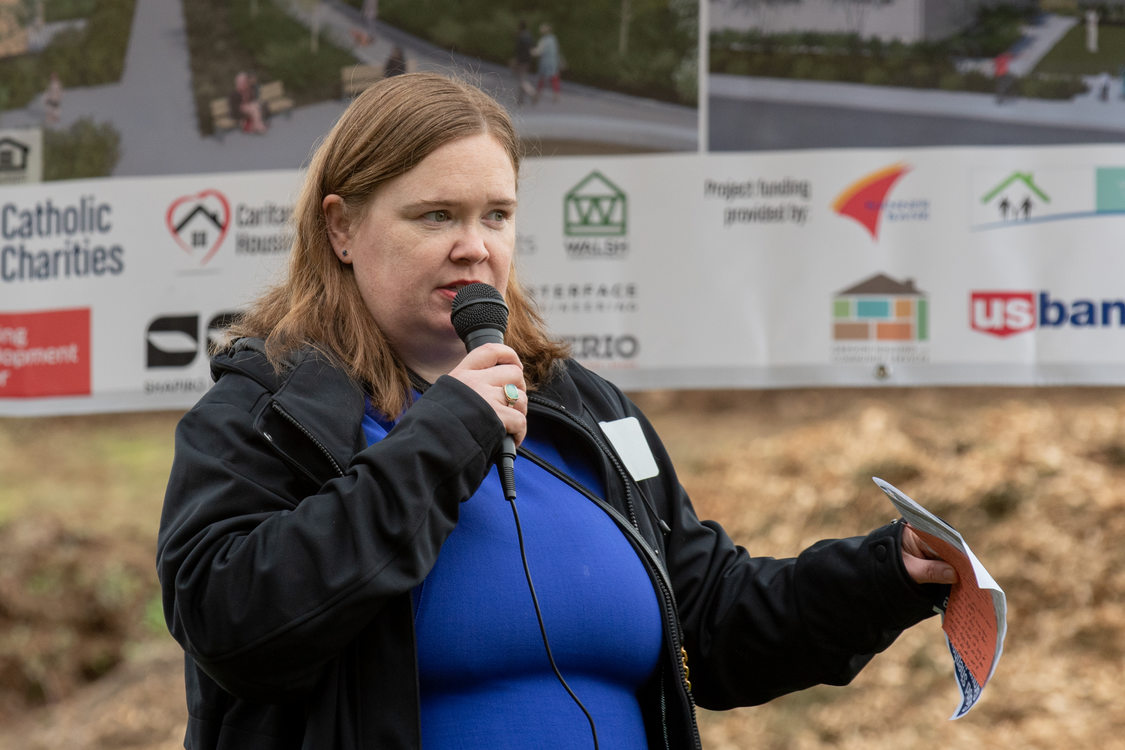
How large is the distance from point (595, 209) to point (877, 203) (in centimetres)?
84

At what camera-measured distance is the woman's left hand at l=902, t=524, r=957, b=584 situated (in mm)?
1708

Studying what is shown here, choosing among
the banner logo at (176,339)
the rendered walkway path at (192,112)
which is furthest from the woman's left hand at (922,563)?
the banner logo at (176,339)

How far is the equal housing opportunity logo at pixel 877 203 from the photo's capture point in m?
3.65

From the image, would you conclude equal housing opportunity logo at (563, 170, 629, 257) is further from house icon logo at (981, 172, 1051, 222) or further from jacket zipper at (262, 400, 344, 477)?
jacket zipper at (262, 400, 344, 477)

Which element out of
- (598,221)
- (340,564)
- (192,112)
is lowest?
(340,564)

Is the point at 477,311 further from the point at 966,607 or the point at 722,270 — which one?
the point at 722,270

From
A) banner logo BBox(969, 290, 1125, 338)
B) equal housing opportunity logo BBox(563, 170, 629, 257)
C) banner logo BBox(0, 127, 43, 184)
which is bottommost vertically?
banner logo BBox(969, 290, 1125, 338)

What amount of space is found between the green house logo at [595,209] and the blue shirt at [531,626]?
2.11 m

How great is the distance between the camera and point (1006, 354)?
356cm

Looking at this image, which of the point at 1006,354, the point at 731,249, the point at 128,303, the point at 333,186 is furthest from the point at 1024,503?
the point at 333,186

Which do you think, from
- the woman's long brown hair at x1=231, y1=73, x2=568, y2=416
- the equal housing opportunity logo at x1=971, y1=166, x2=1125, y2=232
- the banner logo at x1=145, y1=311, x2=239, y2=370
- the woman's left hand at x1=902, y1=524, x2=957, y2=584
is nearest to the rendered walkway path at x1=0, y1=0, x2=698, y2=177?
the banner logo at x1=145, y1=311, x2=239, y2=370

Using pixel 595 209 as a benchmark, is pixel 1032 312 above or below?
below

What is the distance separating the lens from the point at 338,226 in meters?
1.84

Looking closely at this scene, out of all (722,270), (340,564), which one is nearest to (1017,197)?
(722,270)
